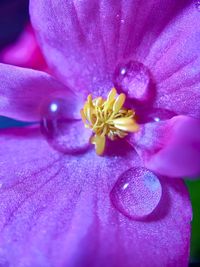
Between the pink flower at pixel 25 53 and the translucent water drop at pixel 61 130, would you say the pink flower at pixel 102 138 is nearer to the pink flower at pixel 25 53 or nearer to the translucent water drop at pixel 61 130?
the translucent water drop at pixel 61 130

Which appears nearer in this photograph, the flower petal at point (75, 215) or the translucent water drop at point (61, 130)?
the flower petal at point (75, 215)

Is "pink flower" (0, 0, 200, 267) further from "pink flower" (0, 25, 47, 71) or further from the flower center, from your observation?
"pink flower" (0, 25, 47, 71)

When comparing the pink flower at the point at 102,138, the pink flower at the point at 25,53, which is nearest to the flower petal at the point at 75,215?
the pink flower at the point at 102,138

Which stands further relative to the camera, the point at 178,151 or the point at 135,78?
the point at 135,78

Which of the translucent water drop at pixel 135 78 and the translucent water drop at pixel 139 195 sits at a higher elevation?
the translucent water drop at pixel 135 78

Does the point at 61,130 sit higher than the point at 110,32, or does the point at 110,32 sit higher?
the point at 110,32

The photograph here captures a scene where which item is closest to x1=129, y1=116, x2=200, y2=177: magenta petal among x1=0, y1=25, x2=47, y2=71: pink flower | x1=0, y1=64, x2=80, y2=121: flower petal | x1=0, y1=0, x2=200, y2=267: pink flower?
x1=0, y1=0, x2=200, y2=267: pink flower

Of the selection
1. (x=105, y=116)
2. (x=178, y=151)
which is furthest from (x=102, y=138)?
(x=178, y=151)

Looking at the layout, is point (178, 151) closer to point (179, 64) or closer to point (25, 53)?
point (179, 64)
